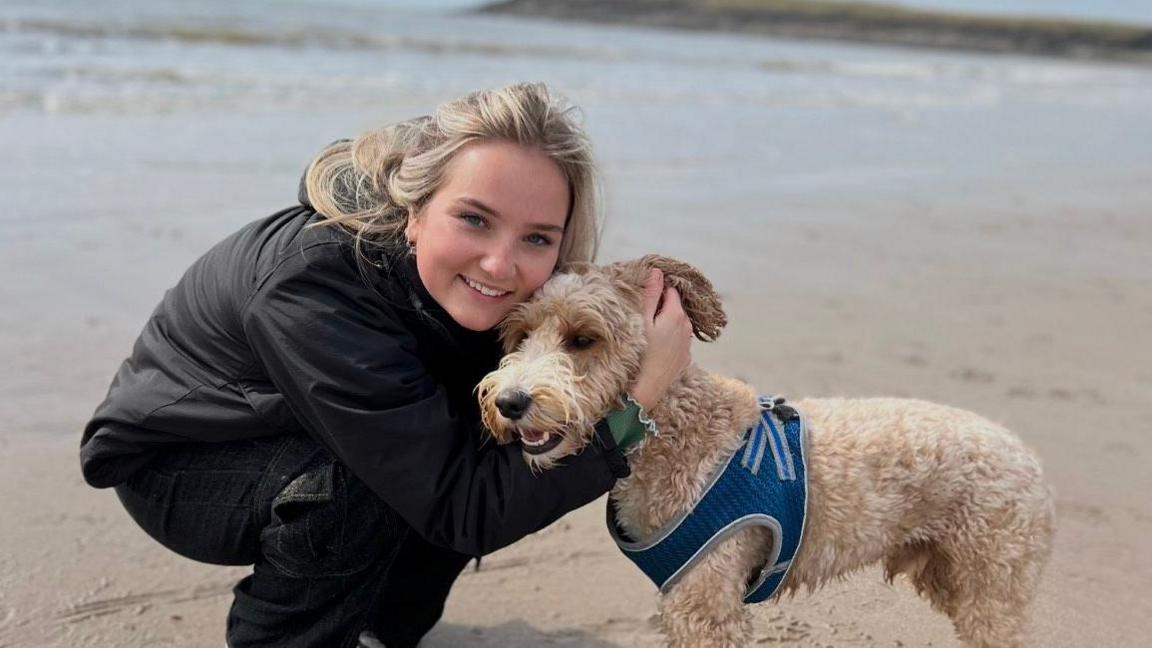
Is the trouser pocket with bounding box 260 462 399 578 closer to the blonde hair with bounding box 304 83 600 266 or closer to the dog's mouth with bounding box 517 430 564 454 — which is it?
the dog's mouth with bounding box 517 430 564 454

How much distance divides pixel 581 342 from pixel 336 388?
2.33 feet

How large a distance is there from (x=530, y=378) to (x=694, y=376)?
65 cm

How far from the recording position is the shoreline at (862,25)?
289 ft

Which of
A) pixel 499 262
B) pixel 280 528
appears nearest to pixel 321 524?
pixel 280 528

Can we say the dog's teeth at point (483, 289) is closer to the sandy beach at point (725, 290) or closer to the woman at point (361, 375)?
the woman at point (361, 375)

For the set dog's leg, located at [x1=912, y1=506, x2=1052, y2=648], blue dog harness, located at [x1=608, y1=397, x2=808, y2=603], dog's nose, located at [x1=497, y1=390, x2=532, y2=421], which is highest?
dog's nose, located at [x1=497, y1=390, x2=532, y2=421]

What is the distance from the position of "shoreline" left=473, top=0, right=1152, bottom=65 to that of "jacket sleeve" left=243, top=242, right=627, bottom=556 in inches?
3326

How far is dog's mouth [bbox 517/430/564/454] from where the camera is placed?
2.86m

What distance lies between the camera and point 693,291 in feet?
10.6

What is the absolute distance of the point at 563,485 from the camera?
2.90 metres

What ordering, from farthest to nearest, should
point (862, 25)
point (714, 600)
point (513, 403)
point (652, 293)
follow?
point (862, 25) → point (652, 293) → point (714, 600) → point (513, 403)

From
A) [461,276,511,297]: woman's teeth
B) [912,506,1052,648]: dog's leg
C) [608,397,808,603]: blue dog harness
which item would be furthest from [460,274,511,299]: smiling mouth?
[912,506,1052,648]: dog's leg

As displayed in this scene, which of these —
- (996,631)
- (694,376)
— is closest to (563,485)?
(694,376)

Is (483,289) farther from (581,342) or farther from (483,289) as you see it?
(581,342)
